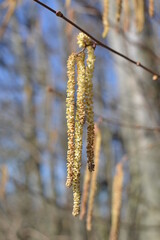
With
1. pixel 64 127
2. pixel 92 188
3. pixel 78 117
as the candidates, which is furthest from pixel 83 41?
pixel 64 127

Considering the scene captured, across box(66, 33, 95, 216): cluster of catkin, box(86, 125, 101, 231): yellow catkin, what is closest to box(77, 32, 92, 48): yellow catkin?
box(66, 33, 95, 216): cluster of catkin

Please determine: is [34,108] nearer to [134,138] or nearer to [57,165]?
Answer: [57,165]

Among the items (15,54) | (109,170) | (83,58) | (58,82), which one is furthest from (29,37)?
(83,58)

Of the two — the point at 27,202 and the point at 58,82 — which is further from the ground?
the point at 58,82

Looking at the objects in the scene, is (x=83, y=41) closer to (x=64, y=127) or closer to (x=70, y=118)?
(x=70, y=118)

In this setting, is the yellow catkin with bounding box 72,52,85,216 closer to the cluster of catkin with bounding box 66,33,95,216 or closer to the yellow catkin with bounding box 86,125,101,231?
the cluster of catkin with bounding box 66,33,95,216

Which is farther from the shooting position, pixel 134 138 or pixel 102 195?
pixel 102 195

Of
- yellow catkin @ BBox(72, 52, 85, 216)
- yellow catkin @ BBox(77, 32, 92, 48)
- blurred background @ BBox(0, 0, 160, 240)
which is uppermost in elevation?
blurred background @ BBox(0, 0, 160, 240)

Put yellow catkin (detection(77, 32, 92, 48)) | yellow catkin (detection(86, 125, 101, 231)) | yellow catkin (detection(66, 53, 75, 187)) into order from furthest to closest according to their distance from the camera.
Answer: yellow catkin (detection(86, 125, 101, 231)) → yellow catkin (detection(77, 32, 92, 48)) → yellow catkin (detection(66, 53, 75, 187))
